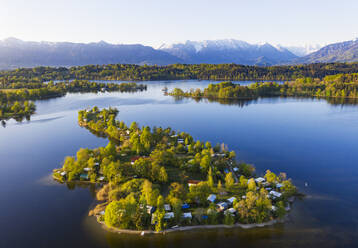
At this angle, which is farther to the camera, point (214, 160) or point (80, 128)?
point (80, 128)

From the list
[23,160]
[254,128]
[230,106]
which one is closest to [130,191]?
[23,160]

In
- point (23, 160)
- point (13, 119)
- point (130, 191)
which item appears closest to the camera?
point (130, 191)

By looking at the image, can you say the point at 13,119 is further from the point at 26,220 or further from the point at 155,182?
the point at 155,182

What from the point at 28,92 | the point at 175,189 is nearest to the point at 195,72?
the point at 28,92

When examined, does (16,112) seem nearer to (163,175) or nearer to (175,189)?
(163,175)

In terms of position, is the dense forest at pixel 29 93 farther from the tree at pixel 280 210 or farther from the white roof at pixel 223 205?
the tree at pixel 280 210

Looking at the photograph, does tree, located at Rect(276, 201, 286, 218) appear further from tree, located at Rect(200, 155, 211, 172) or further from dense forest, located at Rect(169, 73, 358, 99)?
dense forest, located at Rect(169, 73, 358, 99)
